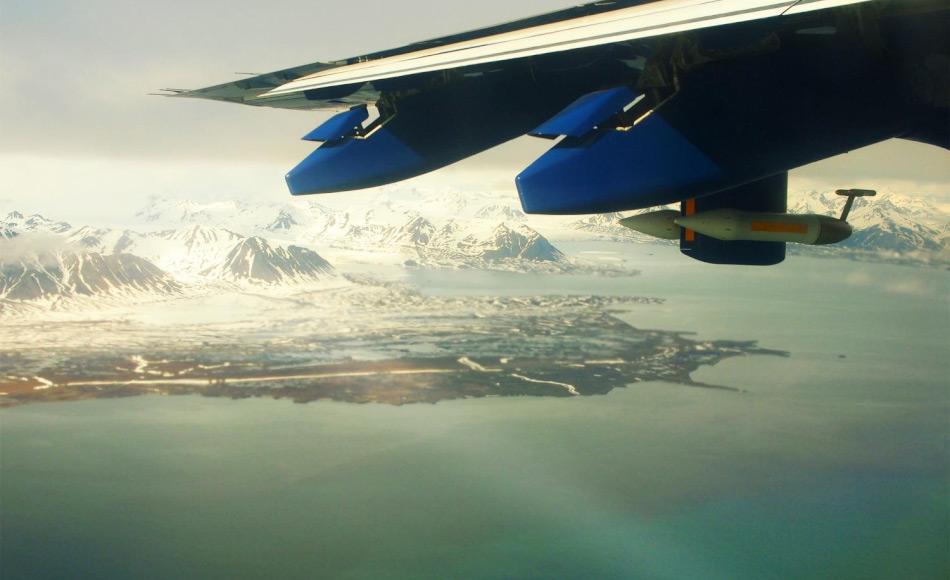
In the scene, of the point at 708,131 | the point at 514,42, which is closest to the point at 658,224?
the point at 708,131

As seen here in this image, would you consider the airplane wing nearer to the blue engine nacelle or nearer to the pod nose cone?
the blue engine nacelle

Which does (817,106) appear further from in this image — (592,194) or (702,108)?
(592,194)

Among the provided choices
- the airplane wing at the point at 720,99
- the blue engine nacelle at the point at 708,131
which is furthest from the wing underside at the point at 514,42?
the blue engine nacelle at the point at 708,131

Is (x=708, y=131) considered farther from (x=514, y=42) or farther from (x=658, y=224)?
(x=658, y=224)

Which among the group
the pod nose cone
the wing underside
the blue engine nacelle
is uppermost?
the wing underside

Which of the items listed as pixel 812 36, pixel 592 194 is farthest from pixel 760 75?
pixel 592 194

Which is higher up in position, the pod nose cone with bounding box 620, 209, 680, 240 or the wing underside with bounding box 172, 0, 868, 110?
the wing underside with bounding box 172, 0, 868, 110

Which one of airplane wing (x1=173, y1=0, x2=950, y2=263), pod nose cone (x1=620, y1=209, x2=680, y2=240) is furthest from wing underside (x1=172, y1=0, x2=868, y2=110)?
pod nose cone (x1=620, y1=209, x2=680, y2=240)

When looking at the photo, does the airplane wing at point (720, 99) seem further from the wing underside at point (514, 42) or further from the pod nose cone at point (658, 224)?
the pod nose cone at point (658, 224)

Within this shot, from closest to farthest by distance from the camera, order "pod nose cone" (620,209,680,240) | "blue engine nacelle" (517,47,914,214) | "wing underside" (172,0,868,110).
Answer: "wing underside" (172,0,868,110) < "blue engine nacelle" (517,47,914,214) < "pod nose cone" (620,209,680,240)

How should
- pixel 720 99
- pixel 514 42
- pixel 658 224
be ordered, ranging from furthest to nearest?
pixel 658 224 → pixel 720 99 → pixel 514 42

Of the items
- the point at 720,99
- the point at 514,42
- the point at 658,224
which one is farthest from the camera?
the point at 658,224

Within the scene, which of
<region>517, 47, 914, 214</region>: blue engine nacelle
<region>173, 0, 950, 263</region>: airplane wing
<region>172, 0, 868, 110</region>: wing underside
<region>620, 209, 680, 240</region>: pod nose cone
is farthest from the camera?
<region>620, 209, 680, 240</region>: pod nose cone
